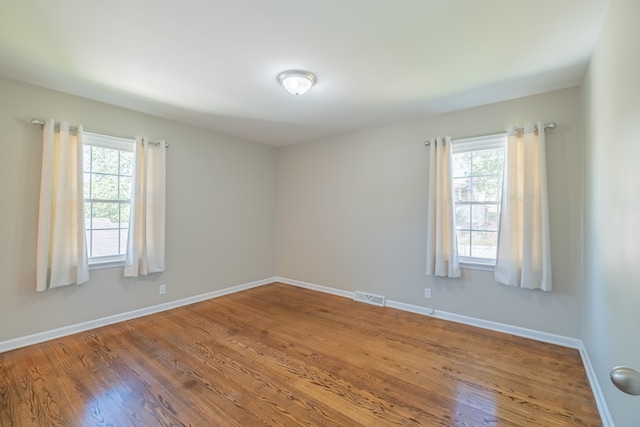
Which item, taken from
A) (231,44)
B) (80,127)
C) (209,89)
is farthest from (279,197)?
(231,44)

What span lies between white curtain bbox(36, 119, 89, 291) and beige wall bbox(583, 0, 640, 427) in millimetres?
4414

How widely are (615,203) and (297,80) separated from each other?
2.49m

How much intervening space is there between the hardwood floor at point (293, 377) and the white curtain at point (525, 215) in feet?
2.35

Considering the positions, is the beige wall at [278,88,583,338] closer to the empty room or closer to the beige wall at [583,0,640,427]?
the empty room

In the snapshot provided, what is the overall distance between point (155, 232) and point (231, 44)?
2601 millimetres

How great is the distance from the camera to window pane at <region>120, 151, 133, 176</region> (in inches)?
139

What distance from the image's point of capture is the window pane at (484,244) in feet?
11.0

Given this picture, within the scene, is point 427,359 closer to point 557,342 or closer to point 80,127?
point 557,342

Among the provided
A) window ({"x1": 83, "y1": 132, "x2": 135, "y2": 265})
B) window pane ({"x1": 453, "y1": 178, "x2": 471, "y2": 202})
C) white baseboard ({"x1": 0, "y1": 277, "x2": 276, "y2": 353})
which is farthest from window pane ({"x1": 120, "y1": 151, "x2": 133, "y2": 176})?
window pane ({"x1": 453, "y1": 178, "x2": 471, "y2": 202})

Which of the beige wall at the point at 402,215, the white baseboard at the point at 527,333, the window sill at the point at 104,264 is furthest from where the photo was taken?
the window sill at the point at 104,264

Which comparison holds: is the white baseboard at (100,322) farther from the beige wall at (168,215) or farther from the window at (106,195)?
the window at (106,195)

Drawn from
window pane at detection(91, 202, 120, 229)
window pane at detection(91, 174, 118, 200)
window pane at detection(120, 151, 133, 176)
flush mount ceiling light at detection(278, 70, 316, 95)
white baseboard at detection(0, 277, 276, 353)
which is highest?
flush mount ceiling light at detection(278, 70, 316, 95)

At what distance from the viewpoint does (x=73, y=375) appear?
2.32 meters

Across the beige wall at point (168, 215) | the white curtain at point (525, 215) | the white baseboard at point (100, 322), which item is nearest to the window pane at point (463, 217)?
the white curtain at point (525, 215)
